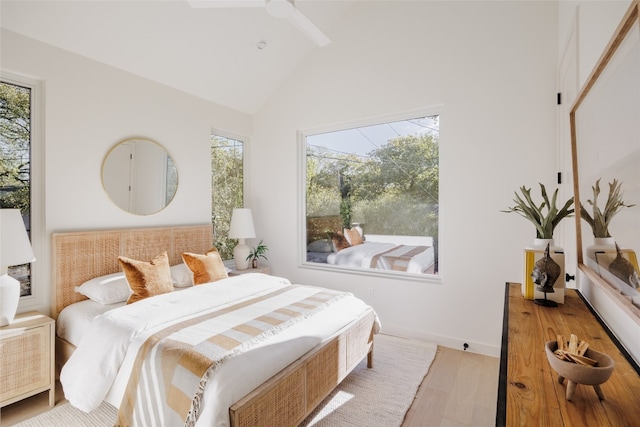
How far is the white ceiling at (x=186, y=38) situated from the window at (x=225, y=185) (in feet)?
1.84

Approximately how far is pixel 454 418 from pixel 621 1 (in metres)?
2.30

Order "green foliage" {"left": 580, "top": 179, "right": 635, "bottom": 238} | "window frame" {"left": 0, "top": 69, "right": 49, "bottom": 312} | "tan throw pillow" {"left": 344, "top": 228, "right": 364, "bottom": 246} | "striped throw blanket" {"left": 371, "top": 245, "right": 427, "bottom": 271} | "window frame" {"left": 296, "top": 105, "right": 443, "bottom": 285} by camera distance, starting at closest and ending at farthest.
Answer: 1. "green foliage" {"left": 580, "top": 179, "right": 635, "bottom": 238}
2. "window frame" {"left": 0, "top": 69, "right": 49, "bottom": 312}
3. "window frame" {"left": 296, "top": 105, "right": 443, "bottom": 285}
4. "striped throw blanket" {"left": 371, "top": 245, "right": 427, "bottom": 271}
5. "tan throw pillow" {"left": 344, "top": 228, "right": 364, "bottom": 246}

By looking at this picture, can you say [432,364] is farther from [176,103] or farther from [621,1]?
[176,103]

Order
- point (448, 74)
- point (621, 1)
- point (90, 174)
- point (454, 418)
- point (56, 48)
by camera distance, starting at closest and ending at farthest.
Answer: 1. point (621, 1)
2. point (454, 418)
3. point (56, 48)
4. point (90, 174)
5. point (448, 74)

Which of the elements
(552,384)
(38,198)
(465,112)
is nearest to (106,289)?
(38,198)

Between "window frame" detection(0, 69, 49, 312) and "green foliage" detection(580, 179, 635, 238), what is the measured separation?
3574 mm

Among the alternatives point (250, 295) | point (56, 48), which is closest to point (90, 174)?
point (56, 48)

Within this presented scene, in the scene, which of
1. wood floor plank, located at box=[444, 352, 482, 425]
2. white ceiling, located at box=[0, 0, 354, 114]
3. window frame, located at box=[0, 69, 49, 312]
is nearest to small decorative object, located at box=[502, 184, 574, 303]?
wood floor plank, located at box=[444, 352, 482, 425]

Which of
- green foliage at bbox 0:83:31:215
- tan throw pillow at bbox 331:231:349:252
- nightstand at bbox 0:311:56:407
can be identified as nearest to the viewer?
nightstand at bbox 0:311:56:407

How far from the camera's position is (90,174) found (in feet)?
9.37

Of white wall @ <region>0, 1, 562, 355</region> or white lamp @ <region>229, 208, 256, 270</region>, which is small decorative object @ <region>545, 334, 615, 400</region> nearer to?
white wall @ <region>0, 1, 562, 355</region>

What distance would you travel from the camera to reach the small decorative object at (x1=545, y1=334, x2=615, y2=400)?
80cm

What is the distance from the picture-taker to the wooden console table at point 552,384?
77cm

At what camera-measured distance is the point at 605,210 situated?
3.84 feet
